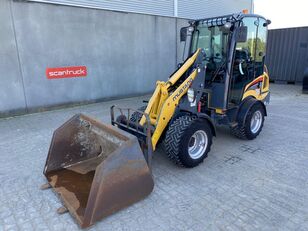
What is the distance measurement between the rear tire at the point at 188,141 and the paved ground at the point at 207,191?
22 centimetres

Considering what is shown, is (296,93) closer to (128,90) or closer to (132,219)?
(128,90)

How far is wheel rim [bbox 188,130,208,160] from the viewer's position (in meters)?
3.71

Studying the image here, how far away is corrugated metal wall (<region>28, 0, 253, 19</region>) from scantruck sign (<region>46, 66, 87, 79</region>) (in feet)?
6.36

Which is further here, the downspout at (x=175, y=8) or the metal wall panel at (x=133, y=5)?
the downspout at (x=175, y=8)

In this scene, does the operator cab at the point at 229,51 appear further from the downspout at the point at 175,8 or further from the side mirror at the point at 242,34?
the downspout at the point at 175,8

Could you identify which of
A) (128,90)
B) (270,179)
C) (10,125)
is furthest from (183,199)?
(128,90)

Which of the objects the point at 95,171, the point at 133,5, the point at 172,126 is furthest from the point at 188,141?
the point at 133,5

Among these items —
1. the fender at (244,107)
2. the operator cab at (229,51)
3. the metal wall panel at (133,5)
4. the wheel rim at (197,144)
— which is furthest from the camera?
the metal wall panel at (133,5)

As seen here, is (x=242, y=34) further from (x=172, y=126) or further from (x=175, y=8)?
(x=175, y=8)

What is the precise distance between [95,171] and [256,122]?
360cm

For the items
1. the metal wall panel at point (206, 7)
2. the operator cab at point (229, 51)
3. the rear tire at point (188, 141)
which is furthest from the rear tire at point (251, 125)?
the metal wall panel at point (206, 7)

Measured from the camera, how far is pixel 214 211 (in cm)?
275

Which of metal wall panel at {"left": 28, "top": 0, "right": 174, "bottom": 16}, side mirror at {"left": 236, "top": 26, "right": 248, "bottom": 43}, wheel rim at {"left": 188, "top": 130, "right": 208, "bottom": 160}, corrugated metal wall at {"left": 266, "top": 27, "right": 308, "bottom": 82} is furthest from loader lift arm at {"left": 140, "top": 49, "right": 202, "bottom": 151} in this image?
corrugated metal wall at {"left": 266, "top": 27, "right": 308, "bottom": 82}

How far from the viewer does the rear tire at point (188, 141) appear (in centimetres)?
336
